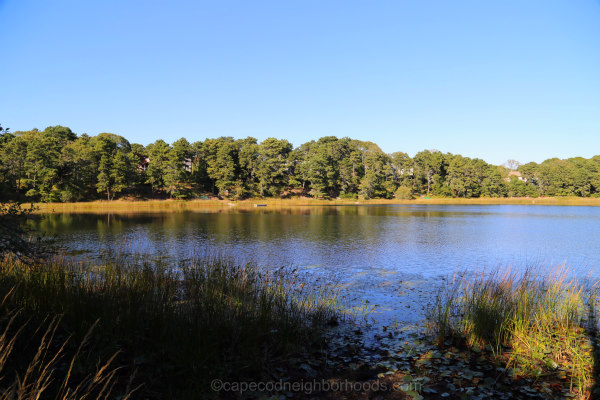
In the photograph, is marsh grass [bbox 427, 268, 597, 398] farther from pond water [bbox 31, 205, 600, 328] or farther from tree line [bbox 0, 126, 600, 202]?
tree line [bbox 0, 126, 600, 202]

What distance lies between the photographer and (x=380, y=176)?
96625 mm

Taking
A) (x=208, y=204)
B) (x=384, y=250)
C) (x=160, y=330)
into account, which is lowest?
(x=384, y=250)

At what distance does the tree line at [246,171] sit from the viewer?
61.9 metres

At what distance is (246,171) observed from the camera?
280 ft

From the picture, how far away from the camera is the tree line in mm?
61938

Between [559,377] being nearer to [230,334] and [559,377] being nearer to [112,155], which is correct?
[230,334]

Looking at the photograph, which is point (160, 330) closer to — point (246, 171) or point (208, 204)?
point (208, 204)

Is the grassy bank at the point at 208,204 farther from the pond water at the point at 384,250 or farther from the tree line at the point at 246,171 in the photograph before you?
the pond water at the point at 384,250

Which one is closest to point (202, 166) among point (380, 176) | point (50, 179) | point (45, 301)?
point (50, 179)

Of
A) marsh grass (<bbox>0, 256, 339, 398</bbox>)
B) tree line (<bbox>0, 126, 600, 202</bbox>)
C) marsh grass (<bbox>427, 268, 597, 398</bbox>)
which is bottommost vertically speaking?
marsh grass (<bbox>427, 268, 597, 398</bbox>)

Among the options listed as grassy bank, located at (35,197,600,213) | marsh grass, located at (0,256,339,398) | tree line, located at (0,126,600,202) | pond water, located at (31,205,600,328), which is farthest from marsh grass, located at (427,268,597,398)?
tree line, located at (0,126,600,202)

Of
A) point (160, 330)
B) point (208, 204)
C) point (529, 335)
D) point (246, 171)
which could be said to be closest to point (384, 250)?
point (529, 335)

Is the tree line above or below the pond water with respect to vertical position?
above

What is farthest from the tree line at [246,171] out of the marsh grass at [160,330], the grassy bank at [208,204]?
the marsh grass at [160,330]
